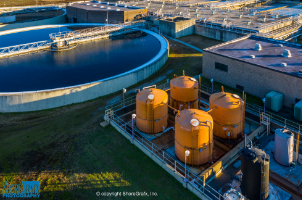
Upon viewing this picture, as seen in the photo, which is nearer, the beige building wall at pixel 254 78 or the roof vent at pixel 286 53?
the beige building wall at pixel 254 78

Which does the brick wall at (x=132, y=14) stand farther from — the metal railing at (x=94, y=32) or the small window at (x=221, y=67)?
the small window at (x=221, y=67)

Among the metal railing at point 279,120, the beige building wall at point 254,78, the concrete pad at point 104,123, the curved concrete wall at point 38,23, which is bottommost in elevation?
the concrete pad at point 104,123

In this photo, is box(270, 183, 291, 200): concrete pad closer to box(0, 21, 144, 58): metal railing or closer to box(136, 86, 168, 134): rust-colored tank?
box(136, 86, 168, 134): rust-colored tank

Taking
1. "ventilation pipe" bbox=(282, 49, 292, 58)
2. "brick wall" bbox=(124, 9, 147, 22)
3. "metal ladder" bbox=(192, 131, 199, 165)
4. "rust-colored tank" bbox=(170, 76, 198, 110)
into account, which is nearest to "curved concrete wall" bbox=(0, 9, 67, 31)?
"brick wall" bbox=(124, 9, 147, 22)

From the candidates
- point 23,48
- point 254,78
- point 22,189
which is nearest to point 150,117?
point 22,189

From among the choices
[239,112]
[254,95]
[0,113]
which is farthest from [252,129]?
[0,113]

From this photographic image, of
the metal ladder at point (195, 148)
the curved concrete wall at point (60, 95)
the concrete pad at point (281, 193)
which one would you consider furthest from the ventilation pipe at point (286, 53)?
the metal ladder at point (195, 148)

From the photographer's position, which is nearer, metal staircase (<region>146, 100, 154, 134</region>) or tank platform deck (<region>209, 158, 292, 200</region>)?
tank platform deck (<region>209, 158, 292, 200</region>)
